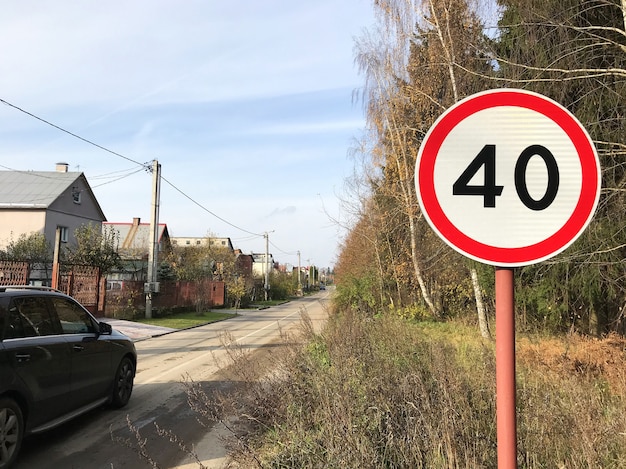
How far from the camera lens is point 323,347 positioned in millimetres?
7121

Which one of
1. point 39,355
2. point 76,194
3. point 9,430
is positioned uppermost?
point 76,194

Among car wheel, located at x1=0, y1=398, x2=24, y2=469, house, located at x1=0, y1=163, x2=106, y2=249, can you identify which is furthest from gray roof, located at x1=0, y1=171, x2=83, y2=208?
car wheel, located at x1=0, y1=398, x2=24, y2=469

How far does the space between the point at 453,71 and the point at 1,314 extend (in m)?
10.4

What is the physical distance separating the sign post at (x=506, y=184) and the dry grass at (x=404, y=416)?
1.60m

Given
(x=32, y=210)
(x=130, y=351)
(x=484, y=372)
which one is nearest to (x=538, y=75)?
(x=484, y=372)

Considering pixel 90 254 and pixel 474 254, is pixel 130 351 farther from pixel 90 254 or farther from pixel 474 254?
pixel 90 254

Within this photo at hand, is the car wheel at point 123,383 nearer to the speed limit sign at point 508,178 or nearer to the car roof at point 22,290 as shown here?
the car roof at point 22,290

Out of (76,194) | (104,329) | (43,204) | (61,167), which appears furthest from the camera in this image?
(61,167)

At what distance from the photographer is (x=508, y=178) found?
184cm

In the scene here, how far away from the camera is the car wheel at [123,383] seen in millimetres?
6816

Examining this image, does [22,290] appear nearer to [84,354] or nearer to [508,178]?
[84,354]

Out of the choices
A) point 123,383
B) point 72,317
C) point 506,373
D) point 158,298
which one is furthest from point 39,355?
point 158,298

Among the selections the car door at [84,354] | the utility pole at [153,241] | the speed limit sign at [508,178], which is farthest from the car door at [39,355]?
the utility pole at [153,241]

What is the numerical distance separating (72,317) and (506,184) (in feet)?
19.5
